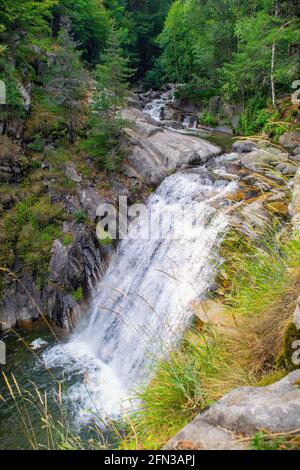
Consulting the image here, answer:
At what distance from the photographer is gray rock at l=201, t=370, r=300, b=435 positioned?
1.52 metres

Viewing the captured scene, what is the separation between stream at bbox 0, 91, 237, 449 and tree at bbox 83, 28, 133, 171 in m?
2.36

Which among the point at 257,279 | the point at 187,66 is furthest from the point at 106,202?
the point at 187,66

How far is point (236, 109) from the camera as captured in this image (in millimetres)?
18688

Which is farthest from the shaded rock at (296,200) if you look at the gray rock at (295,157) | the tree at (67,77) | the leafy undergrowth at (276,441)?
the tree at (67,77)

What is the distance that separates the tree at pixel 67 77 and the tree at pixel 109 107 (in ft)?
2.78

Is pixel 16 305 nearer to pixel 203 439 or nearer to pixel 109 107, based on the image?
pixel 109 107

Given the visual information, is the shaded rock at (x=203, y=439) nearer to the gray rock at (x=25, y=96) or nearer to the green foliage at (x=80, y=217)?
the green foliage at (x=80, y=217)

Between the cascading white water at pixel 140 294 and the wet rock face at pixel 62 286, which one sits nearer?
the cascading white water at pixel 140 294

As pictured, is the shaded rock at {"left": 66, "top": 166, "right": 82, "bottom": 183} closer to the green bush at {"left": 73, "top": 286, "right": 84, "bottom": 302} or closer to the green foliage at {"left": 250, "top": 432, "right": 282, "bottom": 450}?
the green bush at {"left": 73, "top": 286, "right": 84, "bottom": 302}

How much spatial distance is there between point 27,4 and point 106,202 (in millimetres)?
7675

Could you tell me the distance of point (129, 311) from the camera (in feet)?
28.3

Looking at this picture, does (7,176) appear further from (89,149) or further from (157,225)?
(157,225)

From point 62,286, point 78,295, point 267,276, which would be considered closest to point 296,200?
point 267,276

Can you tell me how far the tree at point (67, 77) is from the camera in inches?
454
